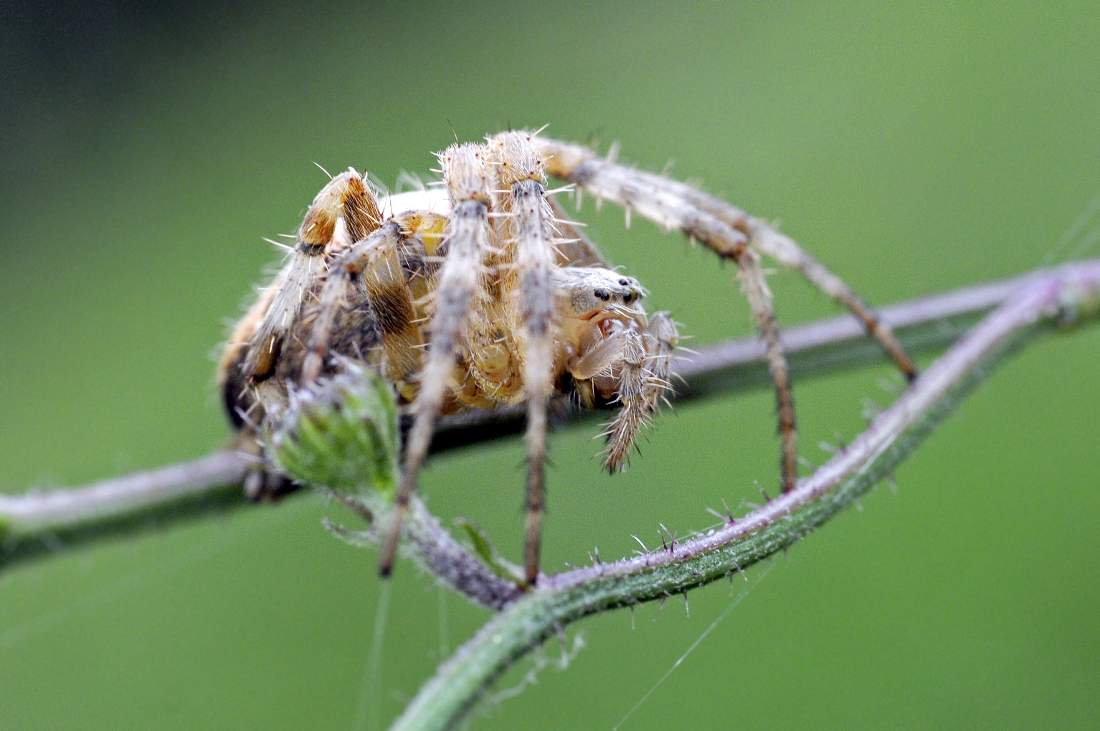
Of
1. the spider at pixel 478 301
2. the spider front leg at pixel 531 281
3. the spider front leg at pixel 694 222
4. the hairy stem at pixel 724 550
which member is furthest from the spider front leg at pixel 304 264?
the hairy stem at pixel 724 550

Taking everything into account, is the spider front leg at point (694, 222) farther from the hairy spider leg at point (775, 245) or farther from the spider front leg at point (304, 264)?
the spider front leg at point (304, 264)

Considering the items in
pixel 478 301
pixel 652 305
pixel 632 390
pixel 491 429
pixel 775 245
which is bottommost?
pixel 491 429

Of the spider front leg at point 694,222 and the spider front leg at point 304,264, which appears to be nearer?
the spider front leg at point 304,264

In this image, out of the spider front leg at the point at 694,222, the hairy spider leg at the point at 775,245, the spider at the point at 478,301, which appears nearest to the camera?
the spider at the point at 478,301

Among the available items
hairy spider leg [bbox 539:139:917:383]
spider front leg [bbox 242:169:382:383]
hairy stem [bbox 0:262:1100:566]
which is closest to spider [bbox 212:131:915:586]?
spider front leg [bbox 242:169:382:383]

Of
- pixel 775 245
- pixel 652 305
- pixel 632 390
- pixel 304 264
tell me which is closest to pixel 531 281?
pixel 632 390

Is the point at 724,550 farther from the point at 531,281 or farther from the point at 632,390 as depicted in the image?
the point at 531,281
